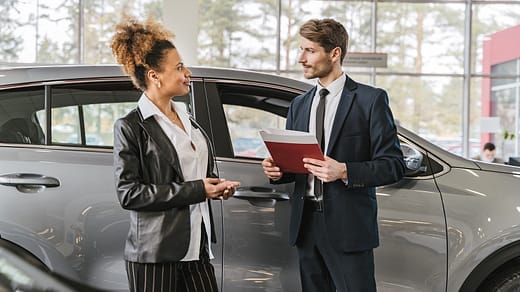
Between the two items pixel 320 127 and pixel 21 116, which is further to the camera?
pixel 21 116

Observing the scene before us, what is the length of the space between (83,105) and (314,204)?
1143 mm

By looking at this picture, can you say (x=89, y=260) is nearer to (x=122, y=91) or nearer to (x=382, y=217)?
(x=122, y=91)

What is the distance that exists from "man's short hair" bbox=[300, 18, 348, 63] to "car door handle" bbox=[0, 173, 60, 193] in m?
1.16

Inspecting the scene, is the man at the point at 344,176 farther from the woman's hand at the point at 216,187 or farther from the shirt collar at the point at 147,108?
the shirt collar at the point at 147,108

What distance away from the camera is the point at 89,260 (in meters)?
2.72

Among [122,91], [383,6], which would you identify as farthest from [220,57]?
[122,91]

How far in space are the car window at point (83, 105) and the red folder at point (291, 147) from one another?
695mm

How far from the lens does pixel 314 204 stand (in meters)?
2.47

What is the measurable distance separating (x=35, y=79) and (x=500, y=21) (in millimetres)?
10744

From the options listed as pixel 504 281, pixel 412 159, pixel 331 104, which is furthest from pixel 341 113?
pixel 504 281

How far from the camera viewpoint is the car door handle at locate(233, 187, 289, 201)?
9.04ft

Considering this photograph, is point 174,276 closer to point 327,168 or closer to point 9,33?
point 327,168

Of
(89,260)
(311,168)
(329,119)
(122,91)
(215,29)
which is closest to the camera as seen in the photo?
(311,168)

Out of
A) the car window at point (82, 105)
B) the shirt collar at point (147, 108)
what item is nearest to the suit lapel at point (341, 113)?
the shirt collar at point (147, 108)
